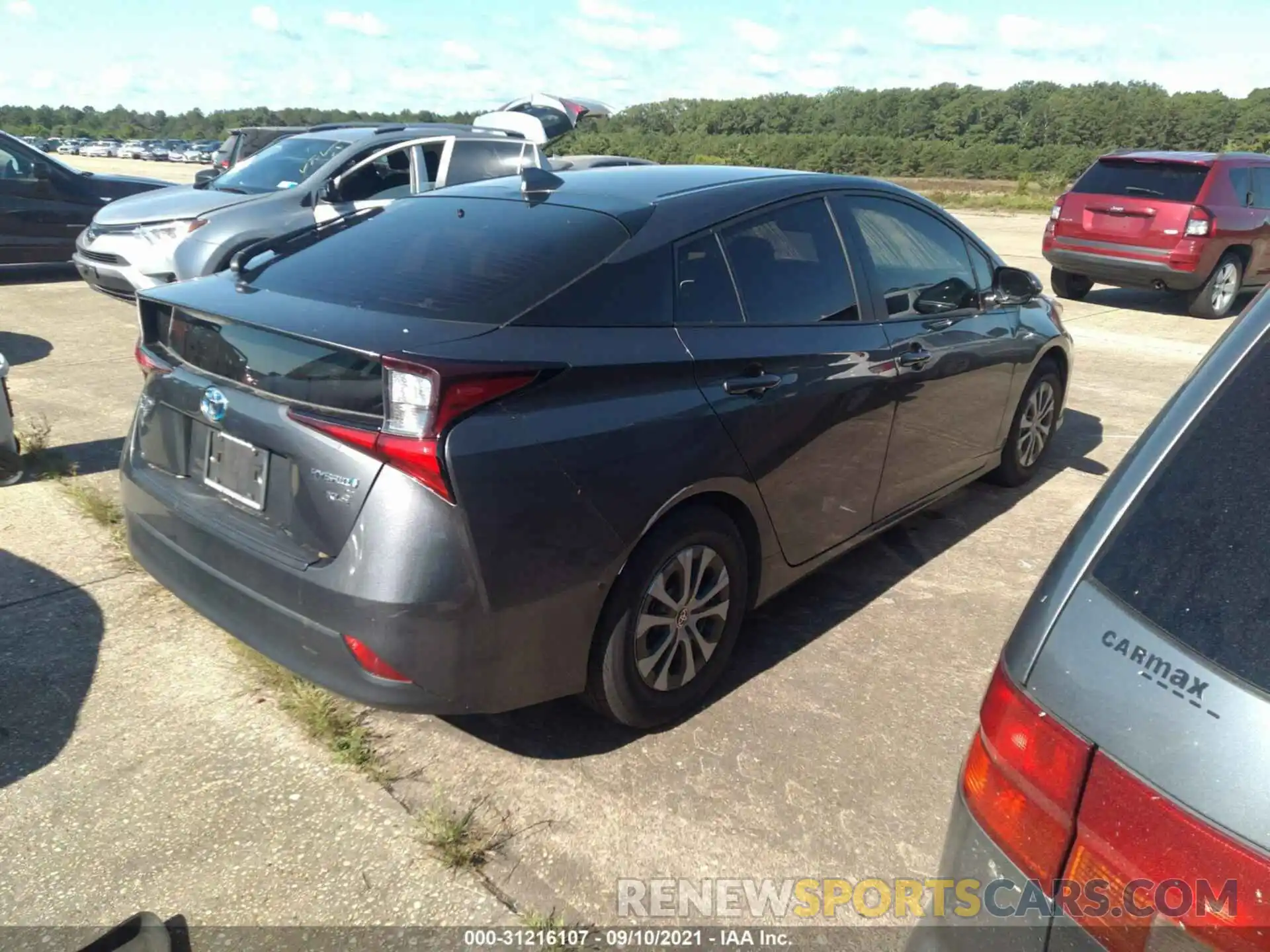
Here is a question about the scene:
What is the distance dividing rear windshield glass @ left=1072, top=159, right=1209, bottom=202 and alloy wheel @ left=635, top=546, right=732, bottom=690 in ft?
33.2

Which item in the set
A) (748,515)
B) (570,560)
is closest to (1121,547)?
(570,560)

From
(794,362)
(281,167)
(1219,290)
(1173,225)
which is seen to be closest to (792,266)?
(794,362)

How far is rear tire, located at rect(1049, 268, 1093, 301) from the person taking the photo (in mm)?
12438

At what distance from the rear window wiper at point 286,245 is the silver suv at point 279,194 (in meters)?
4.81

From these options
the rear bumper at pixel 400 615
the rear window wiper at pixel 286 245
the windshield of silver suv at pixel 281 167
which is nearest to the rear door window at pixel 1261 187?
the windshield of silver suv at pixel 281 167

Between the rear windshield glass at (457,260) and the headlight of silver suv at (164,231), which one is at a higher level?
the rear windshield glass at (457,260)

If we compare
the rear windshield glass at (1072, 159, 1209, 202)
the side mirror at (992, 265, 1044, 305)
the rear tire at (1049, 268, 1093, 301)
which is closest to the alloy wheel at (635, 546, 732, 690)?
the side mirror at (992, 265, 1044, 305)

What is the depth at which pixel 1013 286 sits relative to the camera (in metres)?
4.75

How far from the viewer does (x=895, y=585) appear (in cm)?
420

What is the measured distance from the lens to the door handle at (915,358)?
384 cm

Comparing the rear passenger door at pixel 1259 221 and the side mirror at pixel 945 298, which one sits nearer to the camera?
the side mirror at pixel 945 298

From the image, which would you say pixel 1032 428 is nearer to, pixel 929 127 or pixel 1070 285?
pixel 1070 285

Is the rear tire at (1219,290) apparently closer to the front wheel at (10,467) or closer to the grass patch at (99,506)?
the grass patch at (99,506)

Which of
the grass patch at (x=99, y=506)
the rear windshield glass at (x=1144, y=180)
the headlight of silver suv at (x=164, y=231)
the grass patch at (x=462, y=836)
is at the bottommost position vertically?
the grass patch at (x=462, y=836)
